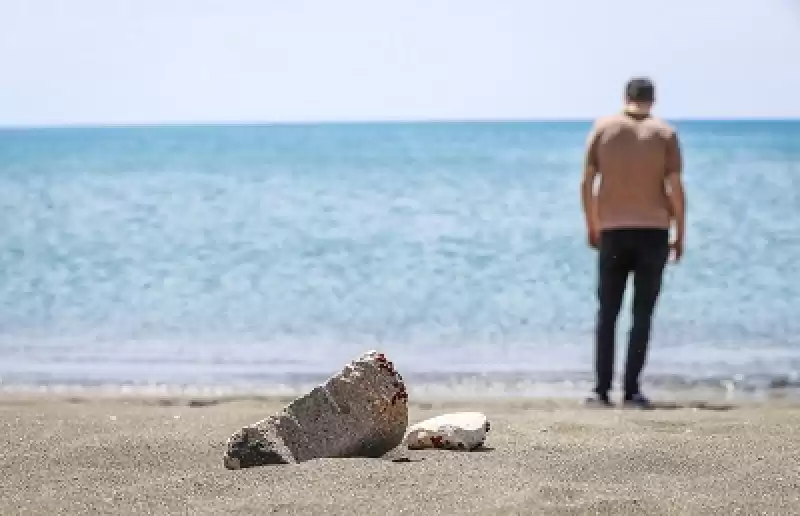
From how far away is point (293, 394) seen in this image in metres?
7.25

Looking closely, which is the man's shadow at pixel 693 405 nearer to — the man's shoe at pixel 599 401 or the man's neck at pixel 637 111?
the man's shoe at pixel 599 401

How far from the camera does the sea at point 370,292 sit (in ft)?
26.9

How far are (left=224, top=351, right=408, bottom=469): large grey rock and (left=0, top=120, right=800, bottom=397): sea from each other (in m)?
3.12

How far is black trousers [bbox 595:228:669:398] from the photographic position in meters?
6.30

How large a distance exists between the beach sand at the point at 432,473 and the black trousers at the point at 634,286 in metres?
1.08

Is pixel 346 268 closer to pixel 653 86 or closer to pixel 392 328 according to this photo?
pixel 392 328

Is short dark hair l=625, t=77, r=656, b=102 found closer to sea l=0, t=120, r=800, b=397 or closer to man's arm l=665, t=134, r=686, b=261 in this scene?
man's arm l=665, t=134, r=686, b=261

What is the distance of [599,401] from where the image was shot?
21.2 feet

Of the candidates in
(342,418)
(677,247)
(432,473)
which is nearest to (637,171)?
(677,247)

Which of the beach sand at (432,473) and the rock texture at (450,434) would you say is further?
the rock texture at (450,434)

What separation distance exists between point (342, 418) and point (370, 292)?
8.16 metres

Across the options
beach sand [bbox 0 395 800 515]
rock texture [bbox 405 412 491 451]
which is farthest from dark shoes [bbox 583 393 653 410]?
rock texture [bbox 405 412 491 451]

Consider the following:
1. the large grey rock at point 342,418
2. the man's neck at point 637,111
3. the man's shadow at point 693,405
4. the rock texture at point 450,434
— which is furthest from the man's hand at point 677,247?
the large grey rock at point 342,418

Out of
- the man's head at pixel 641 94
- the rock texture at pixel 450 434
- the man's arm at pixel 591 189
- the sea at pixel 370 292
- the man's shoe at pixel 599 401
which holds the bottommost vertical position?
the sea at pixel 370 292
